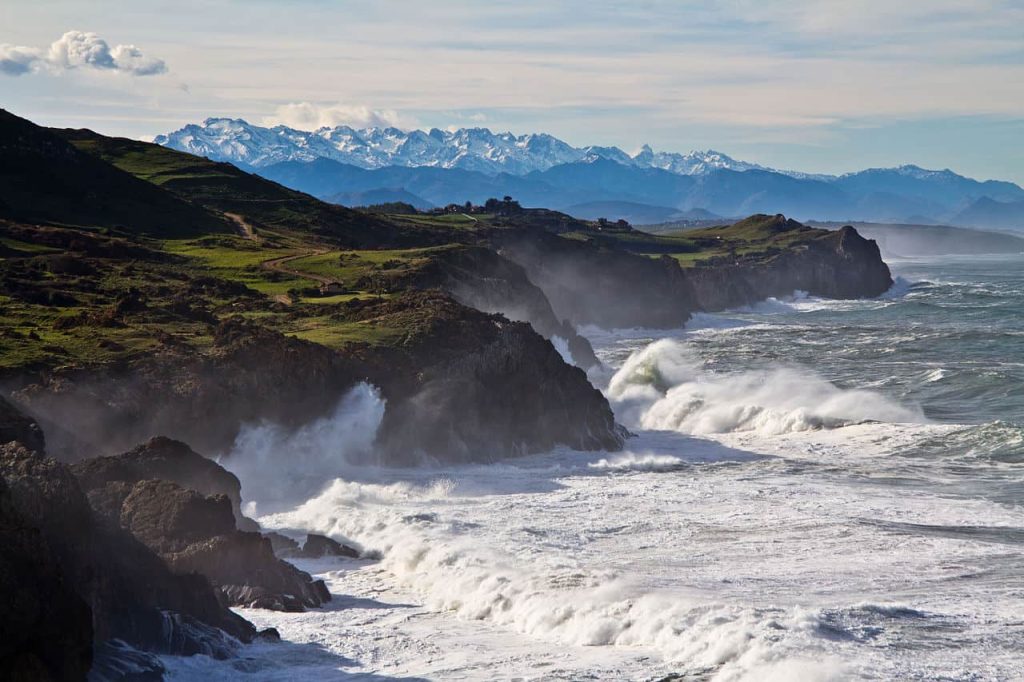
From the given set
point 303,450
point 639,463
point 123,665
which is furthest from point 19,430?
point 639,463

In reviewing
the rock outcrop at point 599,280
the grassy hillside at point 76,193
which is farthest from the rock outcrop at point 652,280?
the grassy hillside at point 76,193

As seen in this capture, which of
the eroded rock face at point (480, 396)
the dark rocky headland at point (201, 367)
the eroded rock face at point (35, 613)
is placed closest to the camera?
the eroded rock face at point (35, 613)

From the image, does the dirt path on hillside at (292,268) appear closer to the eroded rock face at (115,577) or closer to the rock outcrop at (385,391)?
the rock outcrop at (385,391)

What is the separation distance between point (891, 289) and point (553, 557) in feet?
480

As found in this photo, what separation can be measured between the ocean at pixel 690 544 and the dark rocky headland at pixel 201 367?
152cm

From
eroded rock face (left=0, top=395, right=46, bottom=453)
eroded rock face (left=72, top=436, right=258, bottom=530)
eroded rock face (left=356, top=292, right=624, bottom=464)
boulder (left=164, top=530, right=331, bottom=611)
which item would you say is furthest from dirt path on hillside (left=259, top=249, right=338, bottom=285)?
boulder (left=164, top=530, right=331, bottom=611)

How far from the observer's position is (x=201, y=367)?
51031 millimetres

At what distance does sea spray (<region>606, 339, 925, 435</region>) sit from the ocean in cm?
20

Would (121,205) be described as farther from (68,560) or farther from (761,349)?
(68,560)

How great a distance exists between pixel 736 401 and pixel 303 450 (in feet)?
92.0

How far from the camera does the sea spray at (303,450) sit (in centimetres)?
4862

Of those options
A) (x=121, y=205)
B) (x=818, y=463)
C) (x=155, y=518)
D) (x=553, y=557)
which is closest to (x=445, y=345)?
(x=818, y=463)

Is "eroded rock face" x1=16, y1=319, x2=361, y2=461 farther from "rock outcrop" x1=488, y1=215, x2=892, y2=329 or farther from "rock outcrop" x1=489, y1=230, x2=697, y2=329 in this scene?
"rock outcrop" x1=489, y1=230, x2=697, y2=329

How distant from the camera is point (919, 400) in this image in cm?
6881
